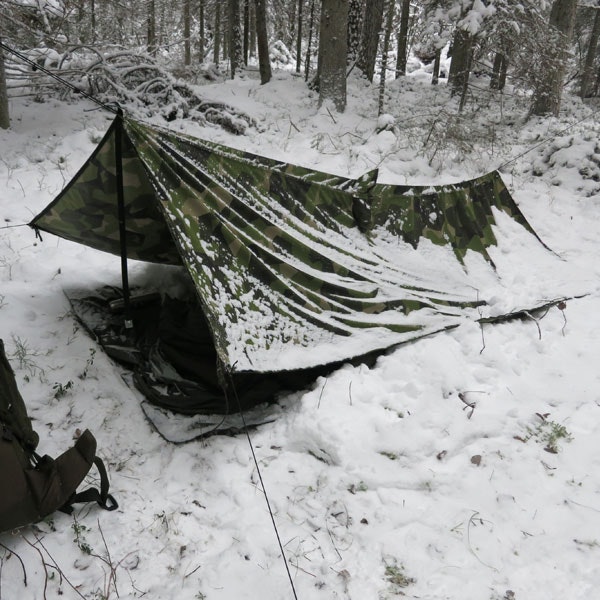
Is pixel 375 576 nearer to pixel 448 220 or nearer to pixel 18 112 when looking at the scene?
pixel 448 220

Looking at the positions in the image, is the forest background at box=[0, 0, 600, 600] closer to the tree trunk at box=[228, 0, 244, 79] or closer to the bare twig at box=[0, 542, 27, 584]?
the bare twig at box=[0, 542, 27, 584]

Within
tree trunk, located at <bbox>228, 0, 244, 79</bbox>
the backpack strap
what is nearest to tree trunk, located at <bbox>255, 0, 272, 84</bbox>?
tree trunk, located at <bbox>228, 0, 244, 79</bbox>

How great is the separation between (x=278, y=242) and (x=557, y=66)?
8.04 m

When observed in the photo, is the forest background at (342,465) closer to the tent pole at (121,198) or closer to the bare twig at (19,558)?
the bare twig at (19,558)

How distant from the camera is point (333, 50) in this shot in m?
8.48

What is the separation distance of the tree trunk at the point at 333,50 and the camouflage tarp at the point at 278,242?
5.11 m

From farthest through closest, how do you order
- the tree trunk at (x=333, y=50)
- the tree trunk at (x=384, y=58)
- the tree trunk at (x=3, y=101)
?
the tree trunk at (x=384, y=58) < the tree trunk at (x=333, y=50) < the tree trunk at (x=3, y=101)

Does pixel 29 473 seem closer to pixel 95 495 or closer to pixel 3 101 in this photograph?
pixel 95 495

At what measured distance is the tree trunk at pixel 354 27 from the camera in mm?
11897

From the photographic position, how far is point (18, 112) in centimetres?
739

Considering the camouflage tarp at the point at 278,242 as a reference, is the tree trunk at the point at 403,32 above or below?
above

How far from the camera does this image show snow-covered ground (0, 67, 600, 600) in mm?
2160

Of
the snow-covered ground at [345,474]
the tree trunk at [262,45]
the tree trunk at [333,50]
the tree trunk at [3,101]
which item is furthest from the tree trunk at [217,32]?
the snow-covered ground at [345,474]

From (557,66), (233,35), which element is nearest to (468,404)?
(557,66)
